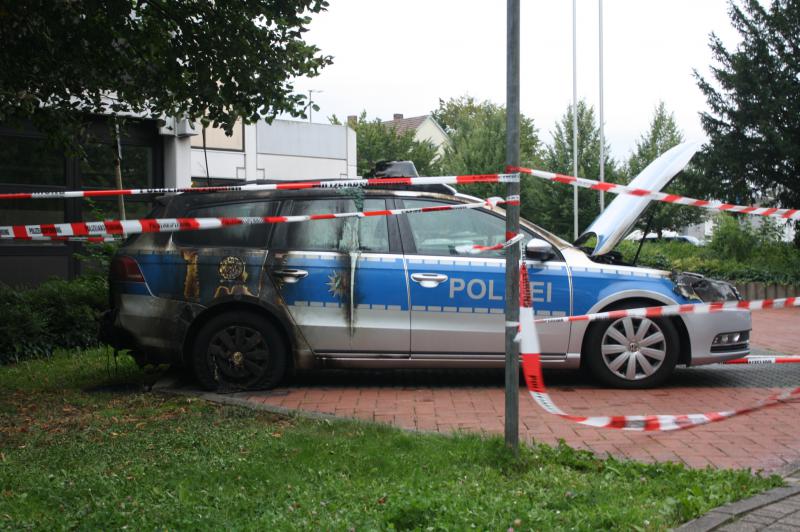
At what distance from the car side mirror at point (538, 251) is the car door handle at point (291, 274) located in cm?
182

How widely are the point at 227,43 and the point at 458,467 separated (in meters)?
4.55

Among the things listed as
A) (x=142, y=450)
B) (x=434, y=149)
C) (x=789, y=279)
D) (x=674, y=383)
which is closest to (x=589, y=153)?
(x=434, y=149)

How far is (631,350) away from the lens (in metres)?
7.19

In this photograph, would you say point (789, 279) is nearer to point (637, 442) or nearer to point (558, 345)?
point (558, 345)

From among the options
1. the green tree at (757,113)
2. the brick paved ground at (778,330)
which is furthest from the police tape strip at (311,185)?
the green tree at (757,113)

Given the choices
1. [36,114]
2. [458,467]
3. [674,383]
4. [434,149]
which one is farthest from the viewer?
[434,149]

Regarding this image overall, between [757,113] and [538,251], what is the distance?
50.0 ft

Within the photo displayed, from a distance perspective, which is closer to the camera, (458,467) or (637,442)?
(458,467)

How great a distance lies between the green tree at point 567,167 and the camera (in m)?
41.3

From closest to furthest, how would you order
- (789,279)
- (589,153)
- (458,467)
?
(458,467), (789,279), (589,153)

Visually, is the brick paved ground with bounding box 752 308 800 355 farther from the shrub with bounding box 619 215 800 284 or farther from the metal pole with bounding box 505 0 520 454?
the metal pole with bounding box 505 0 520 454

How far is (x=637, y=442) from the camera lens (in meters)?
5.39

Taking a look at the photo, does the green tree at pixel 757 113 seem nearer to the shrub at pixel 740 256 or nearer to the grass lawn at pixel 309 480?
the shrub at pixel 740 256

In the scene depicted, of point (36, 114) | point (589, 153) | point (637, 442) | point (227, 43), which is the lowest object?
point (637, 442)
